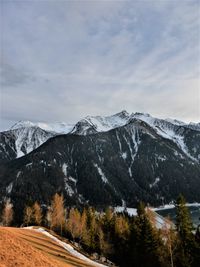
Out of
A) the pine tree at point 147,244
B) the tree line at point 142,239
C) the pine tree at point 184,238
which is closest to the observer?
the pine tree at point 184,238

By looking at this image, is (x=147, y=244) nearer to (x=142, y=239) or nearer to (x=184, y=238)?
(x=142, y=239)

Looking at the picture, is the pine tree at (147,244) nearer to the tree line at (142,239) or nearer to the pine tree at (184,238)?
the tree line at (142,239)

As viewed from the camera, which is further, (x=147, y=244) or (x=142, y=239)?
(x=142, y=239)

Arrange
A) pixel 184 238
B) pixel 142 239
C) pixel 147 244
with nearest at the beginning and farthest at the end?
pixel 184 238 → pixel 147 244 → pixel 142 239

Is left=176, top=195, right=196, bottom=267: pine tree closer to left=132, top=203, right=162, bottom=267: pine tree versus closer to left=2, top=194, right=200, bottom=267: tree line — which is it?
left=2, top=194, right=200, bottom=267: tree line

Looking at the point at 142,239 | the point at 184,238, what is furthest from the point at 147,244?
the point at 184,238

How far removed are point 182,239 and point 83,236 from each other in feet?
149

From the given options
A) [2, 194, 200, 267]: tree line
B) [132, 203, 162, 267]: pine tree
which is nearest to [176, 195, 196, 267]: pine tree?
[2, 194, 200, 267]: tree line

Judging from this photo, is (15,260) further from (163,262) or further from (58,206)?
(58,206)

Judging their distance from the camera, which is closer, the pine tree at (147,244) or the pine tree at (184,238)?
the pine tree at (184,238)

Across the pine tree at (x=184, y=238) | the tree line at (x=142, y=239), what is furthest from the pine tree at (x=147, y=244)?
the pine tree at (x=184, y=238)

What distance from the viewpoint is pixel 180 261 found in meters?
69.3

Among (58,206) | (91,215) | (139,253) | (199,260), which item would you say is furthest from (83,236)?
(199,260)

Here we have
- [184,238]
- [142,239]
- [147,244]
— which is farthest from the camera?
[142,239]
